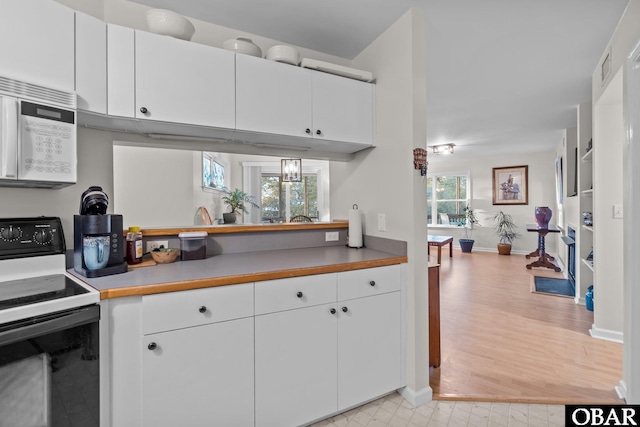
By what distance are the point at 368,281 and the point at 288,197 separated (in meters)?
1.23

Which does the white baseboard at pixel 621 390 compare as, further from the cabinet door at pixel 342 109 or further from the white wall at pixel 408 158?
the cabinet door at pixel 342 109

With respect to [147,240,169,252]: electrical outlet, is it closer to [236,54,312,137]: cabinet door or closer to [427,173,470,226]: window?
[236,54,312,137]: cabinet door

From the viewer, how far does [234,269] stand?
1533 mm

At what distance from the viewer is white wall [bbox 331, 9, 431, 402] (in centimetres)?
190

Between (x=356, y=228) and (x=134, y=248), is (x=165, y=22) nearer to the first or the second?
(x=134, y=248)

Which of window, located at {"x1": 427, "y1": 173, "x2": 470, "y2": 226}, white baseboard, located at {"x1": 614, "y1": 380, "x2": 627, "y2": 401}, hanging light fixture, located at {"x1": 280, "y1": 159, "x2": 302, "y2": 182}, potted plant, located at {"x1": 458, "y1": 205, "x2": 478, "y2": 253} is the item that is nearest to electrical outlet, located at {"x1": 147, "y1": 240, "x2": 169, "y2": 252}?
hanging light fixture, located at {"x1": 280, "y1": 159, "x2": 302, "y2": 182}

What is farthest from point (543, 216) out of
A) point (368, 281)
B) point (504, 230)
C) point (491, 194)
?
point (368, 281)

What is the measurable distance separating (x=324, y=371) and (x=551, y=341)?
2315 millimetres

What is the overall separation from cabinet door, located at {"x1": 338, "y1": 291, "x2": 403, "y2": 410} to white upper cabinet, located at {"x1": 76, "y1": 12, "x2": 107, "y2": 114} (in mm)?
1588

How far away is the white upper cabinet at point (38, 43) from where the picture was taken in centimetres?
123

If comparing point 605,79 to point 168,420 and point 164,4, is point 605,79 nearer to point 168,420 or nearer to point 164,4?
point 164,4

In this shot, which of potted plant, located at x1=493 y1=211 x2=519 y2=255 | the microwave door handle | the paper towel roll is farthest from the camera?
potted plant, located at x1=493 y1=211 x2=519 y2=255

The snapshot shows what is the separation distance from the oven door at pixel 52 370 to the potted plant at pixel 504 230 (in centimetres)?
786

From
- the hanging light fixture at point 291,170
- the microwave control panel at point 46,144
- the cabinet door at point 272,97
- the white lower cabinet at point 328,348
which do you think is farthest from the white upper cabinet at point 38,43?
the hanging light fixture at point 291,170
